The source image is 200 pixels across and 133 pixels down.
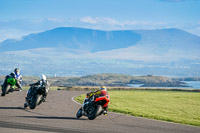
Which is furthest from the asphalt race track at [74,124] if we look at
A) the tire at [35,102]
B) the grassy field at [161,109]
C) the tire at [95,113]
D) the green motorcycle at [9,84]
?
the green motorcycle at [9,84]

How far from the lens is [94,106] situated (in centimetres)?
1897

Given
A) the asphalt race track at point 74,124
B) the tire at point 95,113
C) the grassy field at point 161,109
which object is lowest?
the grassy field at point 161,109

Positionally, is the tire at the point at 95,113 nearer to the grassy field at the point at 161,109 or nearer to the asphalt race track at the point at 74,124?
the asphalt race track at the point at 74,124

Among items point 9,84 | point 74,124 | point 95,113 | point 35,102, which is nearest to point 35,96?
point 35,102

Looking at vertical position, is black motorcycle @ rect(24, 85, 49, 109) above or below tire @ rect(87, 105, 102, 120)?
above

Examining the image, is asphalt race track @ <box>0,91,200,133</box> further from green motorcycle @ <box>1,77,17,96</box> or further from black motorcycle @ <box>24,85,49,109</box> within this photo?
green motorcycle @ <box>1,77,17,96</box>

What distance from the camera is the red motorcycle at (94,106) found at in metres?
18.6

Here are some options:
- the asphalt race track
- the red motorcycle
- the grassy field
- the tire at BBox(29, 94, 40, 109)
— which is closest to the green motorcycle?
the grassy field

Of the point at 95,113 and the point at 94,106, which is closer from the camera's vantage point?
the point at 95,113

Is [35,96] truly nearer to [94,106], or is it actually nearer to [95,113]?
[94,106]

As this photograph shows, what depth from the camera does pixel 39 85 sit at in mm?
22938

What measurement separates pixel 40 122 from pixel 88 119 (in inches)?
109

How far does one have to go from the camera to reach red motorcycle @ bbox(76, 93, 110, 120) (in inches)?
733

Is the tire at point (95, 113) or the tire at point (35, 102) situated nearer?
the tire at point (95, 113)
